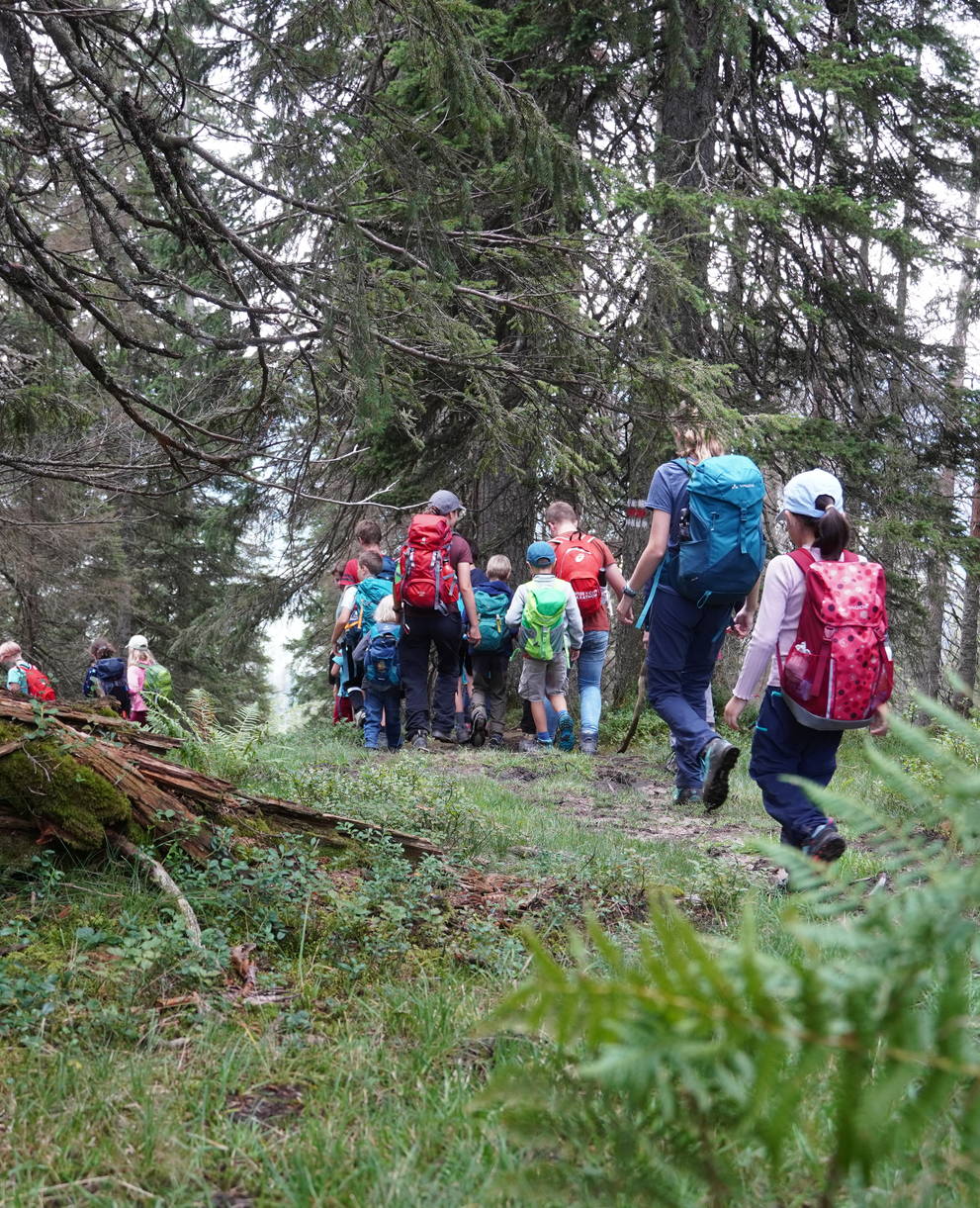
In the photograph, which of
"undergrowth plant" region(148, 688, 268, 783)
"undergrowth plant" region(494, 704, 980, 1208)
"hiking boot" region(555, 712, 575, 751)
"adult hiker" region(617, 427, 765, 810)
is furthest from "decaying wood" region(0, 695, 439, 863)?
"hiking boot" region(555, 712, 575, 751)

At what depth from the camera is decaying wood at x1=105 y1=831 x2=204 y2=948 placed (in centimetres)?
301

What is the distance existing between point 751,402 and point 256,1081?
10.6m

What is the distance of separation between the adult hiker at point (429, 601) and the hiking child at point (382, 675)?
0.38ft

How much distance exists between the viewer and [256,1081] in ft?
7.41

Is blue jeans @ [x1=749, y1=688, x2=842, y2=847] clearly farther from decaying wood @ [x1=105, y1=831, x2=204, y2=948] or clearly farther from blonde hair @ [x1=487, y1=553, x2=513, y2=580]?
blonde hair @ [x1=487, y1=553, x2=513, y2=580]

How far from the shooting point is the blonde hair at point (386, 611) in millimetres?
10156

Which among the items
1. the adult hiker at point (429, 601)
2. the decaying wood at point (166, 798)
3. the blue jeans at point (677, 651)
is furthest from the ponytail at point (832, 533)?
the adult hiker at point (429, 601)

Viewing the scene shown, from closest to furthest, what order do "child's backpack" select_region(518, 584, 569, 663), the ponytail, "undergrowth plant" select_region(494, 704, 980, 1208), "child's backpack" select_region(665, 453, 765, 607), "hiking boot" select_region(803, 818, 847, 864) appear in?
"undergrowth plant" select_region(494, 704, 980, 1208) < "hiking boot" select_region(803, 818, 847, 864) < the ponytail < "child's backpack" select_region(665, 453, 765, 607) < "child's backpack" select_region(518, 584, 569, 663)

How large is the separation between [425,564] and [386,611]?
2.77ft

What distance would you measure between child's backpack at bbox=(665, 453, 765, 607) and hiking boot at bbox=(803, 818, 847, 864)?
2006mm

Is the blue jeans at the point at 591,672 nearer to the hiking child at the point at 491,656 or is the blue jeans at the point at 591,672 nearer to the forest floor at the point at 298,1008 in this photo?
the hiking child at the point at 491,656

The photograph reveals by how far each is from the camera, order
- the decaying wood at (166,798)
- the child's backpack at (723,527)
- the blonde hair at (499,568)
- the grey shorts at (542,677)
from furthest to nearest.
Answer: the blonde hair at (499,568) < the grey shorts at (542,677) < the child's backpack at (723,527) < the decaying wood at (166,798)

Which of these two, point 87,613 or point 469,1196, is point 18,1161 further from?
point 87,613

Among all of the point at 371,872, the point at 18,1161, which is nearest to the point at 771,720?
the point at 371,872
